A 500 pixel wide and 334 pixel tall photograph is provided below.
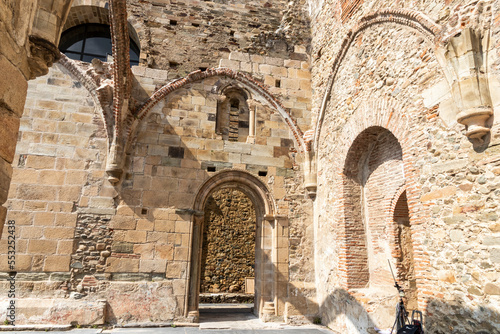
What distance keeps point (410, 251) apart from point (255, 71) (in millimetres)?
5460

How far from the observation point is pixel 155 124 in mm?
7551

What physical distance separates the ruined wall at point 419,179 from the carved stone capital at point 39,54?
4137 mm

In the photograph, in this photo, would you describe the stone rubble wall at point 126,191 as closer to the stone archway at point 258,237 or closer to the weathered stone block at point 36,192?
the weathered stone block at point 36,192

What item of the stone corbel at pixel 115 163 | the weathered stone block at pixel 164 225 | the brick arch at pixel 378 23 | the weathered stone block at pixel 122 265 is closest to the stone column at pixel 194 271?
the weathered stone block at pixel 164 225

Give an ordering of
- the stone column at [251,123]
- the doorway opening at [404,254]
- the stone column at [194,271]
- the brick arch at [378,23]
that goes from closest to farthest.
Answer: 1. the brick arch at [378,23]
2. the doorway opening at [404,254]
3. the stone column at [194,271]
4. the stone column at [251,123]

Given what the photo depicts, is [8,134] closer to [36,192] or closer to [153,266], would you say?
[153,266]

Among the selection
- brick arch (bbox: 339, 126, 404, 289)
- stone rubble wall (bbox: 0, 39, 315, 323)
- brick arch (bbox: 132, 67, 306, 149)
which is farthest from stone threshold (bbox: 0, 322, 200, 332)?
brick arch (bbox: 132, 67, 306, 149)

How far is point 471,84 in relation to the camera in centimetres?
360

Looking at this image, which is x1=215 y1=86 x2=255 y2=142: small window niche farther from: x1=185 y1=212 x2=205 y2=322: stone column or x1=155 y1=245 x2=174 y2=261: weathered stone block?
x1=155 y1=245 x2=174 y2=261: weathered stone block

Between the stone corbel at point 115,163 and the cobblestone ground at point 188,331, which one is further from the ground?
the stone corbel at point 115,163

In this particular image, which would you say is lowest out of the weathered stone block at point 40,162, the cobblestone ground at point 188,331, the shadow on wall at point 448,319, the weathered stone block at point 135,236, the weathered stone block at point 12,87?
the cobblestone ground at point 188,331

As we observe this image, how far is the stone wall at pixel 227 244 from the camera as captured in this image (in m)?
12.3

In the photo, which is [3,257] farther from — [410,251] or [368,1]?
[368,1]

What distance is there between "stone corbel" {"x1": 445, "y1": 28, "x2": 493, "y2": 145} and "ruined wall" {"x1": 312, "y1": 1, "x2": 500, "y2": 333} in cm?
9
